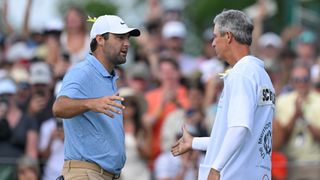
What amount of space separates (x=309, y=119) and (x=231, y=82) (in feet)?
18.2

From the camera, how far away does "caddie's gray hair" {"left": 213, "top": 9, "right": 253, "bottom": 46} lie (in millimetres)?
9633

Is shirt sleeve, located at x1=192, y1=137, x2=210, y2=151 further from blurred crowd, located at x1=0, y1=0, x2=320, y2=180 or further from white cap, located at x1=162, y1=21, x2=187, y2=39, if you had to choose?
white cap, located at x1=162, y1=21, x2=187, y2=39

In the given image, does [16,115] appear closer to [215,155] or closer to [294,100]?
[294,100]

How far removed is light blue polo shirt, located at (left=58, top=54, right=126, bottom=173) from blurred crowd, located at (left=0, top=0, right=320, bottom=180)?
3.88 m

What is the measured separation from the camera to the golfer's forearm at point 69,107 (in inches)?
383

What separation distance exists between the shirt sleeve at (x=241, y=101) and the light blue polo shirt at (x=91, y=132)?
129 cm

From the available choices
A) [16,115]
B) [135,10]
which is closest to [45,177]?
[16,115]

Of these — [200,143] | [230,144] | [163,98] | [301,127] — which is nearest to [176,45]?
[163,98]

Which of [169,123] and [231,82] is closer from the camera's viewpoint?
[231,82]

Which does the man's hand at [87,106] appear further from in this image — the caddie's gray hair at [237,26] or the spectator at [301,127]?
the spectator at [301,127]

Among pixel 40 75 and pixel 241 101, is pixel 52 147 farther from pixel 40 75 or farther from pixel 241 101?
pixel 241 101

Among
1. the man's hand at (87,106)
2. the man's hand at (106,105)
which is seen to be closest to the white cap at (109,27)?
the man's hand at (87,106)

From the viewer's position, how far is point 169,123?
14.6 m

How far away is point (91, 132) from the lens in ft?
33.0
